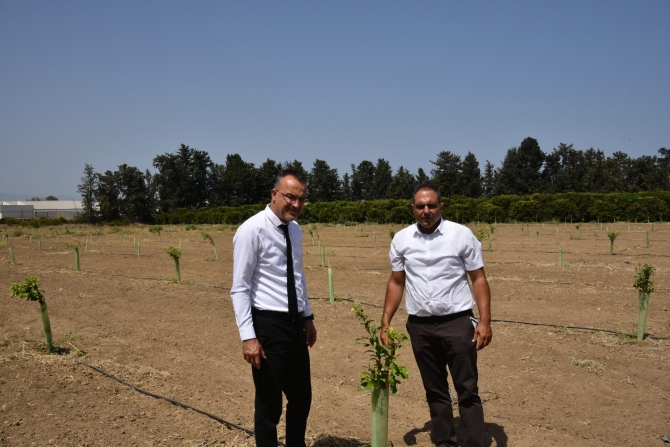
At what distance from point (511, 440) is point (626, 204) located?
30.8 m

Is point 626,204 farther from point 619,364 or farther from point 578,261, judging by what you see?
point 619,364

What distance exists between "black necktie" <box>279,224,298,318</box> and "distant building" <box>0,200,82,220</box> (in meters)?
75.0

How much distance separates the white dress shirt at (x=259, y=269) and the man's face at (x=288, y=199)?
0.05 m

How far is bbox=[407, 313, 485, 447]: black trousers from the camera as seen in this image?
2.84 m

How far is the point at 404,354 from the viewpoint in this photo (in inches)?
213

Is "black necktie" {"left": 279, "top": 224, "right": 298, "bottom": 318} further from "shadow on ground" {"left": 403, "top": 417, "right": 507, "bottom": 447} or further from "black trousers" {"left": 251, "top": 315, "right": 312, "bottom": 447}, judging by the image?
"shadow on ground" {"left": 403, "top": 417, "right": 507, "bottom": 447}

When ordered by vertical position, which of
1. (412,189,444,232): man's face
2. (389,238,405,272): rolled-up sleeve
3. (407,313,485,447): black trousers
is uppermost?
(412,189,444,232): man's face

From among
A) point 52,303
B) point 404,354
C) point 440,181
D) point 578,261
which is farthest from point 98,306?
point 440,181

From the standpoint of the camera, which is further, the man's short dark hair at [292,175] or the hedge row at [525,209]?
the hedge row at [525,209]

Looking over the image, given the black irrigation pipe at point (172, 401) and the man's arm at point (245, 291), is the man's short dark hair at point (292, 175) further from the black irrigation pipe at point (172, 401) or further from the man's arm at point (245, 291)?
Result: the black irrigation pipe at point (172, 401)

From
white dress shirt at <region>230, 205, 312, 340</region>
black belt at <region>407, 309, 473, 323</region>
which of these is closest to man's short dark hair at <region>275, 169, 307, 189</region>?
white dress shirt at <region>230, 205, 312, 340</region>

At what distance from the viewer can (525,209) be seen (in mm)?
32938

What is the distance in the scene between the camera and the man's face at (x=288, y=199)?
260 centimetres

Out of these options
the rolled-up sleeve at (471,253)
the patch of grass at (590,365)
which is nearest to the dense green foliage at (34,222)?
the patch of grass at (590,365)
